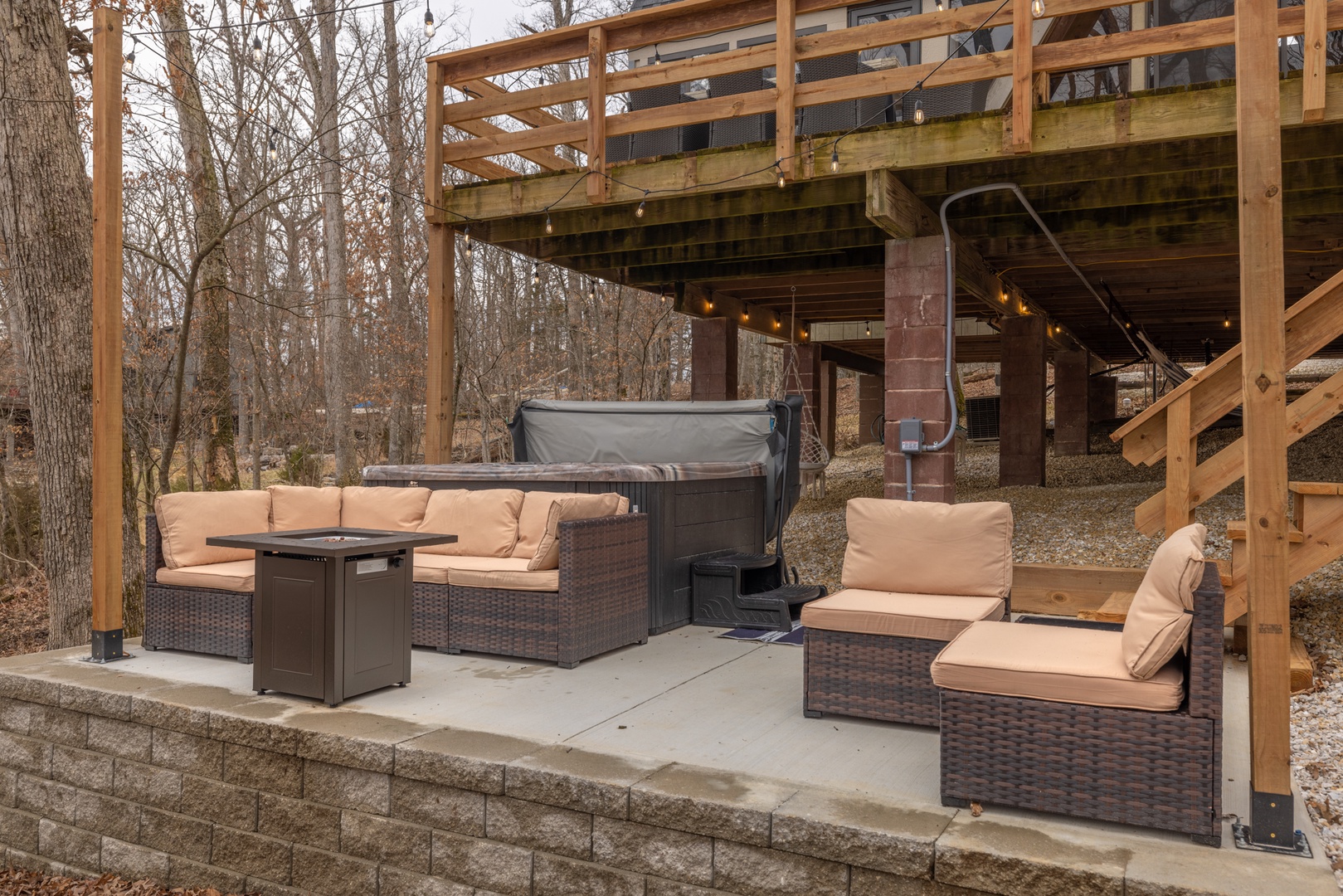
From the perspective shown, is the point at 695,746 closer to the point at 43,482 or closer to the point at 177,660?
the point at 177,660

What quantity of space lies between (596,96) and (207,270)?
5.03m

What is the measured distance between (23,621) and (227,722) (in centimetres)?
662

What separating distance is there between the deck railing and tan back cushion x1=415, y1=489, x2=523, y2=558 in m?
2.40

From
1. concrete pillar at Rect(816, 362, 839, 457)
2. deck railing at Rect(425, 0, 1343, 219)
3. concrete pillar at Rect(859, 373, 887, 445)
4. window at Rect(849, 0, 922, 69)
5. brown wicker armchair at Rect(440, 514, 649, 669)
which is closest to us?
brown wicker armchair at Rect(440, 514, 649, 669)

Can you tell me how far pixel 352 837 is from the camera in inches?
128

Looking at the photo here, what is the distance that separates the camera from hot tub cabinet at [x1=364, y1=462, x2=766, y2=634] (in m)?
5.20

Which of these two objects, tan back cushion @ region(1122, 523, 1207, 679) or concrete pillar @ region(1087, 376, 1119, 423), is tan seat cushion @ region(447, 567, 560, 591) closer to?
tan back cushion @ region(1122, 523, 1207, 679)

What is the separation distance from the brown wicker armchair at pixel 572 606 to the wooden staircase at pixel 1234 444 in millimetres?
2549

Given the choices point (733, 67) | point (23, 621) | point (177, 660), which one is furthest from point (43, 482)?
point (733, 67)

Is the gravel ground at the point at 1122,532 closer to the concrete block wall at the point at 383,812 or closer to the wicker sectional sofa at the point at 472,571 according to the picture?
the concrete block wall at the point at 383,812

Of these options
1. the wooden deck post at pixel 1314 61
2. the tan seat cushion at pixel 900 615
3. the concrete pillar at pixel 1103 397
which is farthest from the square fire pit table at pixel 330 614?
the concrete pillar at pixel 1103 397

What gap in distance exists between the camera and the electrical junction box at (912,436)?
20.4 feet

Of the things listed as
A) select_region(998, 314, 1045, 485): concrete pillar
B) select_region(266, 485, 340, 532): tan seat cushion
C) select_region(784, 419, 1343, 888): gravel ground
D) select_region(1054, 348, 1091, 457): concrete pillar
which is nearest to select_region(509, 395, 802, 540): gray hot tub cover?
select_region(784, 419, 1343, 888): gravel ground

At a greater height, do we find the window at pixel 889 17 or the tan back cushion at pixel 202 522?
the window at pixel 889 17
